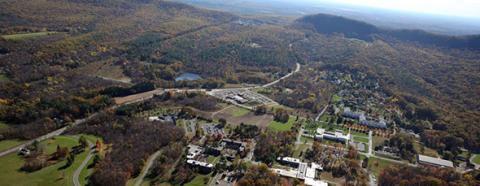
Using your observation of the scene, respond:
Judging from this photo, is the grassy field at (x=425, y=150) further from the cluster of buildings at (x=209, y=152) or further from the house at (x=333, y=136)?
the cluster of buildings at (x=209, y=152)

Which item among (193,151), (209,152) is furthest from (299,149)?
(193,151)

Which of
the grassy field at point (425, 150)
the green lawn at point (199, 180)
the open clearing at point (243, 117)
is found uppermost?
the grassy field at point (425, 150)

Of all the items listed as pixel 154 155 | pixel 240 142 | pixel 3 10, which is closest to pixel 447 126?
pixel 240 142

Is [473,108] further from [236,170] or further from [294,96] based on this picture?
[236,170]

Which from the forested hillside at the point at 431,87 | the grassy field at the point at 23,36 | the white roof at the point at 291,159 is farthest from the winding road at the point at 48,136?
the forested hillside at the point at 431,87

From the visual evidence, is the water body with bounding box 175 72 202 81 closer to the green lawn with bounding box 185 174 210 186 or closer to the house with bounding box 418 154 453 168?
the green lawn with bounding box 185 174 210 186

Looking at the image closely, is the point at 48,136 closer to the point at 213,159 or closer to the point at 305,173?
the point at 213,159

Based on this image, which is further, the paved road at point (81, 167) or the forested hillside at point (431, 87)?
the forested hillside at point (431, 87)
